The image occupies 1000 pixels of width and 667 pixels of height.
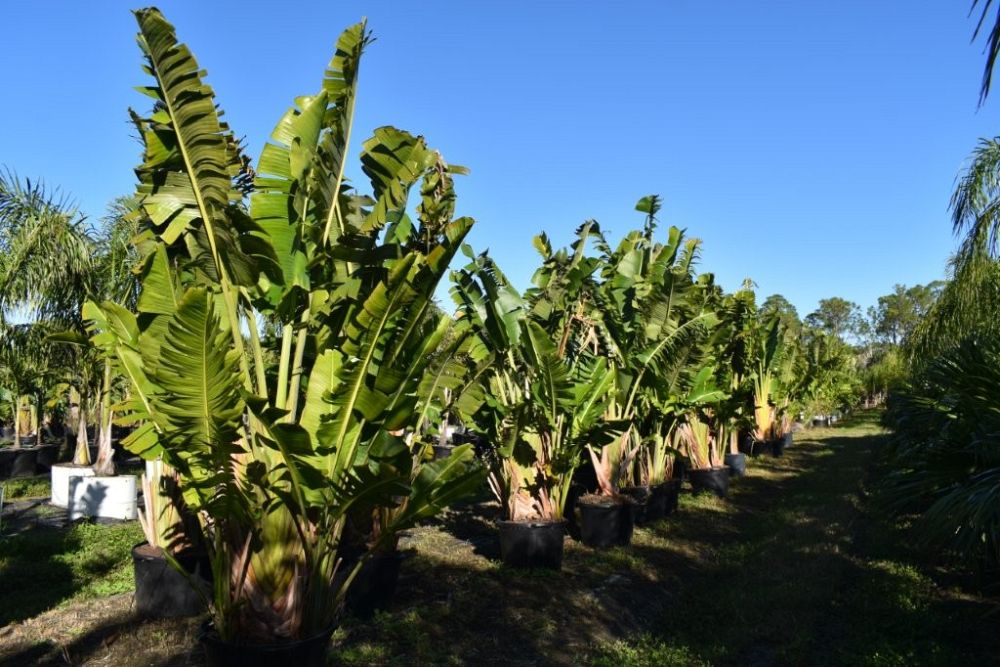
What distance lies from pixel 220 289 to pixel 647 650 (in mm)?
3974

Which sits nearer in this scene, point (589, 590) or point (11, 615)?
point (11, 615)

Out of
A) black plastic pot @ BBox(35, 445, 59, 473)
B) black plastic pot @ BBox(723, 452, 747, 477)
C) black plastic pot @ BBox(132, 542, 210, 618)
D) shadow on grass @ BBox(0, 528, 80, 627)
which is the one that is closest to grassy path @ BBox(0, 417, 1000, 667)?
black plastic pot @ BBox(132, 542, 210, 618)

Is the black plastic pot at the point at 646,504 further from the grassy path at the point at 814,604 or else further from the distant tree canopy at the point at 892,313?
the distant tree canopy at the point at 892,313

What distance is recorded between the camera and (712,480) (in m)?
13.0

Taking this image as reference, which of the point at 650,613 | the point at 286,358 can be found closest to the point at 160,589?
the point at 286,358

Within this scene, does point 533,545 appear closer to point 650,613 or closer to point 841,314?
point 650,613

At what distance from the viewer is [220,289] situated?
473cm

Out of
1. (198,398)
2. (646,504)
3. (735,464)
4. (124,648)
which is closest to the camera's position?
(198,398)

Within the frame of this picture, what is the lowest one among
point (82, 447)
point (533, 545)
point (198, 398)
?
point (533, 545)

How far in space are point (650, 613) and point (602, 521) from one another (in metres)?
2.09

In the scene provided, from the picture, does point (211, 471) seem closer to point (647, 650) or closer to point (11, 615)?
point (11, 615)

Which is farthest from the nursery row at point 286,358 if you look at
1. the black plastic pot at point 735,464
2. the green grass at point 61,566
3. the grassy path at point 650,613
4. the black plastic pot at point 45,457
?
the black plastic pot at point 45,457

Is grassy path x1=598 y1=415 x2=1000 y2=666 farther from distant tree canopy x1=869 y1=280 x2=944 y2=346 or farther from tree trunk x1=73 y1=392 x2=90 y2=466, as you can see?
distant tree canopy x1=869 y1=280 x2=944 y2=346

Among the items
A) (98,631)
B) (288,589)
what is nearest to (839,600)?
(288,589)
